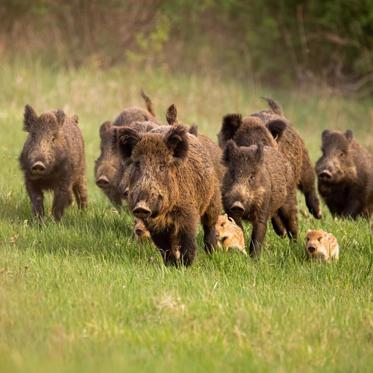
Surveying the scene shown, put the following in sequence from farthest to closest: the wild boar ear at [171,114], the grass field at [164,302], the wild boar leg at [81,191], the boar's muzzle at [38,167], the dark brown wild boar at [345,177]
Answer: the dark brown wild boar at [345,177], the wild boar leg at [81,191], the boar's muzzle at [38,167], the wild boar ear at [171,114], the grass field at [164,302]

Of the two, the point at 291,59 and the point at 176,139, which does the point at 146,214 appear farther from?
the point at 291,59

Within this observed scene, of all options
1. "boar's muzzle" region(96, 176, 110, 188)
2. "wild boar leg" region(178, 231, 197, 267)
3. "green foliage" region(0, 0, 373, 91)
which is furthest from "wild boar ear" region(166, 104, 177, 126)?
"green foliage" region(0, 0, 373, 91)

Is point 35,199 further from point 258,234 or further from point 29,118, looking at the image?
point 258,234

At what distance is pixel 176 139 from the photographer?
27.7ft

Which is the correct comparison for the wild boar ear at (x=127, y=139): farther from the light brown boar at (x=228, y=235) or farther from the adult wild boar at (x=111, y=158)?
the adult wild boar at (x=111, y=158)

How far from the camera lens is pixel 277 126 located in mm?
11172

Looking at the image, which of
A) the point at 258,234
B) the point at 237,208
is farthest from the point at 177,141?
the point at 258,234

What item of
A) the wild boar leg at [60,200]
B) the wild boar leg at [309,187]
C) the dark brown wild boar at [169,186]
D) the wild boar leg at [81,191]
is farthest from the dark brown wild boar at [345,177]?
the dark brown wild boar at [169,186]

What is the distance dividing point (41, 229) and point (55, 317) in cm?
336

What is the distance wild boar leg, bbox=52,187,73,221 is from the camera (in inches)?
435

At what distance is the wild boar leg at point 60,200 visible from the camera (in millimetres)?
11055

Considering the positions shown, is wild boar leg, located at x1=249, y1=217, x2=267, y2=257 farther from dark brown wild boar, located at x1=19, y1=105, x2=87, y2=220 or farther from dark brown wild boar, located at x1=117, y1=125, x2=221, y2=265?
dark brown wild boar, located at x1=19, y1=105, x2=87, y2=220

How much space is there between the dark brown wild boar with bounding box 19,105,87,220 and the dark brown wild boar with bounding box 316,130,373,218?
3683 millimetres

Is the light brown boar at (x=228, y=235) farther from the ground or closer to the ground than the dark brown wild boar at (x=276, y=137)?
closer to the ground
